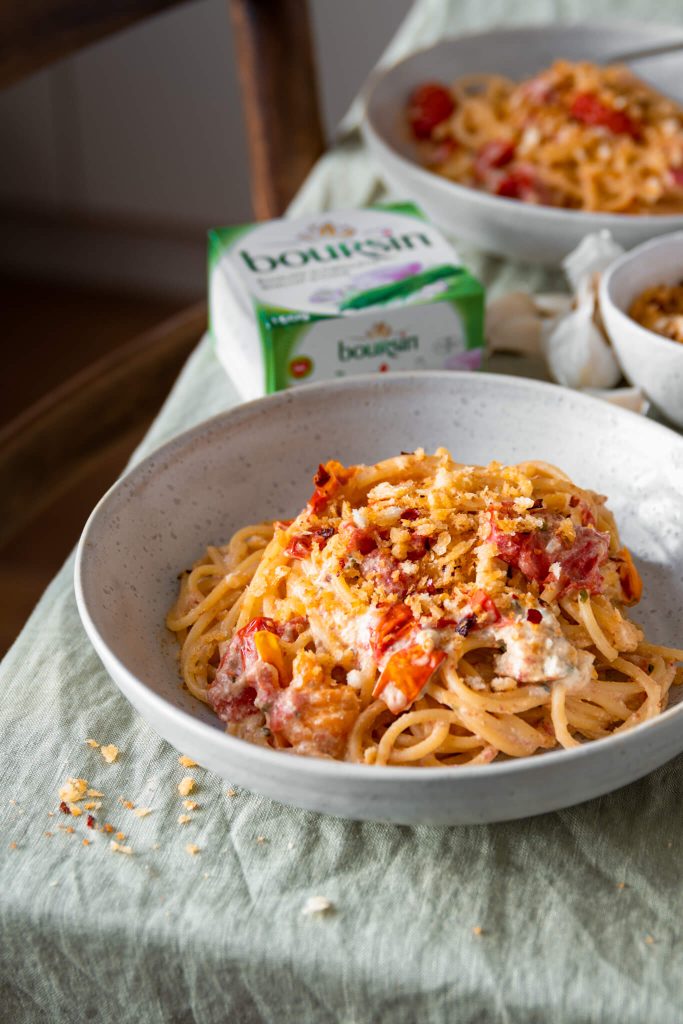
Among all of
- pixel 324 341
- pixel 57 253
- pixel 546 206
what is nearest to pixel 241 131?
pixel 57 253

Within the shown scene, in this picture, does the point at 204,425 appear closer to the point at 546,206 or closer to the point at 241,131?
the point at 546,206

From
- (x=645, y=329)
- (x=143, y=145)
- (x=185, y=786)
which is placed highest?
(x=645, y=329)

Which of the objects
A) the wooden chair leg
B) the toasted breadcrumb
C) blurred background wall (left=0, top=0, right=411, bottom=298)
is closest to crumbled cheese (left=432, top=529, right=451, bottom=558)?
the toasted breadcrumb

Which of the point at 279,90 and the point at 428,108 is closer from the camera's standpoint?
the point at 428,108

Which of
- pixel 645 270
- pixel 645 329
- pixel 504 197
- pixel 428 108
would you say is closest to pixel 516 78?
pixel 428 108

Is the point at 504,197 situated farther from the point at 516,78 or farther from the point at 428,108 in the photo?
the point at 516,78

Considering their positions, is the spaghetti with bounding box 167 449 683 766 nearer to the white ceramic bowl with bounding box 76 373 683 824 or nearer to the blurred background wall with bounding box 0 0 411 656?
the white ceramic bowl with bounding box 76 373 683 824

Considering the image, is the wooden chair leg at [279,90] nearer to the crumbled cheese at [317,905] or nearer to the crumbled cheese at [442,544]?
the crumbled cheese at [442,544]
